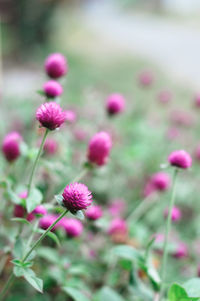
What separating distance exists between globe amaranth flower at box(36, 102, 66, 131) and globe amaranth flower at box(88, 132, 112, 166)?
1.21ft

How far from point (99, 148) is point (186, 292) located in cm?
60

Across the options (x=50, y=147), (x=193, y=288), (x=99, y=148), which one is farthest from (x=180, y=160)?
(x=50, y=147)

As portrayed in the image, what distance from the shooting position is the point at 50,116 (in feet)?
3.77

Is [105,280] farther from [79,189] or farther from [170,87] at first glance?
[170,87]

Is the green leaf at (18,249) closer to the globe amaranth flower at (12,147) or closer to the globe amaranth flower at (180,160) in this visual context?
the globe amaranth flower at (12,147)

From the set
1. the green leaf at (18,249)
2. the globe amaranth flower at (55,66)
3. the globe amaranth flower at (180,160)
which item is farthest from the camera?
the globe amaranth flower at (55,66)

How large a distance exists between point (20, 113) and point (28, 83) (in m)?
2.76

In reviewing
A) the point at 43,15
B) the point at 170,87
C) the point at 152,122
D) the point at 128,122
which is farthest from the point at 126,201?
the point at 43,15

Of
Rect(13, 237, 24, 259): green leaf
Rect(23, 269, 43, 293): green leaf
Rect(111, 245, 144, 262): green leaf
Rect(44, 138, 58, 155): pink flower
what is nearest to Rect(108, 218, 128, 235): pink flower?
Rect(111, 245, 144, 262): green leaf

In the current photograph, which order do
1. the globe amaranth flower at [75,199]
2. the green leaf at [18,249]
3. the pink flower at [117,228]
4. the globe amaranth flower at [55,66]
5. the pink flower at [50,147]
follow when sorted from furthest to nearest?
the pink flower at [50,147] < the pink flower at [117,228] < the globe amaranth flower at [55,66] < the green leaf at [18,249] < the globe amaranth flower at [75,199]

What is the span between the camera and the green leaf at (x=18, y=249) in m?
1.25

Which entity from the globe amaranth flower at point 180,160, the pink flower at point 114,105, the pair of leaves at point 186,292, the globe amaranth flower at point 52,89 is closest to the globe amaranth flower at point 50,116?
the globe amaranth flower at point 52,89

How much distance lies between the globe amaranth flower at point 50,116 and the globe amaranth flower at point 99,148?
0.37 metres

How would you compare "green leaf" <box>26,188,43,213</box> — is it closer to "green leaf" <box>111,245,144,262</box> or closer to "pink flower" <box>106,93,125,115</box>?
"green leaf" <box>111,245,144,262</box>
